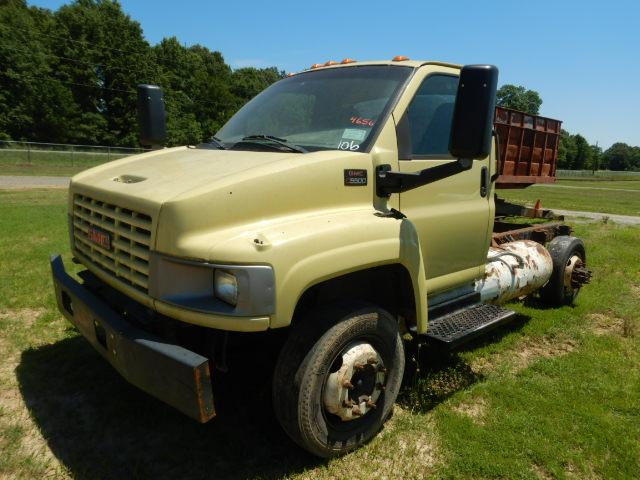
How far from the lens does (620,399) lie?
11.6ft

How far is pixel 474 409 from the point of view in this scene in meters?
3.40

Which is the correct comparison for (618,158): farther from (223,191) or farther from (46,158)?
(223,191)

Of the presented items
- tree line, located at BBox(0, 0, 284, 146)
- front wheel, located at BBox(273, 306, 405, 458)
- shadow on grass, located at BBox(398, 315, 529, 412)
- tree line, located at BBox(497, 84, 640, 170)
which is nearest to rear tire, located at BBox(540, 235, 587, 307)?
shadow on grass, located at BBox(398, 315, 529, 412)

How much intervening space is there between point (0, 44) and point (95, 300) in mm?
46356

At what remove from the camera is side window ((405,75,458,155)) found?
323 cm

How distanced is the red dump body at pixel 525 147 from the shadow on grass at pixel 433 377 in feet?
8.69

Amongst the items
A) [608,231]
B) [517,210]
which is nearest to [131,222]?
[517,210]

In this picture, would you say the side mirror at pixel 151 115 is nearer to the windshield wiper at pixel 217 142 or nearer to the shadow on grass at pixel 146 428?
the windshield wiper at pixel 217 142

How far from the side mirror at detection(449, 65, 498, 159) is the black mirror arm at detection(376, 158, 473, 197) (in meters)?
0.19

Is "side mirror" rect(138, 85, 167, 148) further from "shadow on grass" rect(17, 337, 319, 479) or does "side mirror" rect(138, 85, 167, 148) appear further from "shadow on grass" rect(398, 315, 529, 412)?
"shadow on grass" rect(398, 315, 529, 412)

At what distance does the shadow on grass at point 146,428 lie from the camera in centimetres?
269

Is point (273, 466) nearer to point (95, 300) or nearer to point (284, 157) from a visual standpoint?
point (95, 300)

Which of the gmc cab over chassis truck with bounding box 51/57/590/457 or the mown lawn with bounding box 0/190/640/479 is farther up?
the gmc cab over chassis truck with bounding box 51/57/590/457

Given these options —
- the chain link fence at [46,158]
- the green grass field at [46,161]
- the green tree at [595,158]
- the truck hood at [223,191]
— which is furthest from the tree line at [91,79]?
the green tree at [595,158]
